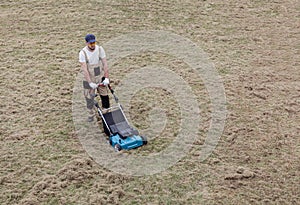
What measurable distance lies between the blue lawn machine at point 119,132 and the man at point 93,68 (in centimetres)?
30

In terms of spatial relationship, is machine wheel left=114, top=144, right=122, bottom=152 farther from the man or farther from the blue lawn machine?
the man

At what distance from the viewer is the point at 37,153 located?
23.6 feet

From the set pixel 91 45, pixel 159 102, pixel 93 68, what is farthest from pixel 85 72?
pixel 159 102

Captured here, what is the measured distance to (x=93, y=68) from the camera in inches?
289

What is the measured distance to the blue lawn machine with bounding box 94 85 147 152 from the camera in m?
7.12

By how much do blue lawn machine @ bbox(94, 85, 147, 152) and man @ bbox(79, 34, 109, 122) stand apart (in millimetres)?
300

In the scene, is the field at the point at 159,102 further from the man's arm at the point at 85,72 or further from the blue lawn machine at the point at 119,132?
the man's arm at the point at 85,72

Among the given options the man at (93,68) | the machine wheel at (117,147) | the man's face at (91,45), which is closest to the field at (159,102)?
the machine wheel at (117,147)

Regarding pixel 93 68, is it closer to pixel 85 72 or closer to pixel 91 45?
pixel 85 72

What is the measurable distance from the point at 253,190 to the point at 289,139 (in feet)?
5.56

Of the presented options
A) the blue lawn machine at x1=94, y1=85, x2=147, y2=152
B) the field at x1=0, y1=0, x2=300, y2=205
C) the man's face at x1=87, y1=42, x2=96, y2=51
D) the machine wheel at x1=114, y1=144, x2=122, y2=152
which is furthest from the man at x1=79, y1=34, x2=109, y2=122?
the machine wheel at x1=114, y1=144, x2=122, y2=152

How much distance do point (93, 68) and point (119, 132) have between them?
1254 millimetres

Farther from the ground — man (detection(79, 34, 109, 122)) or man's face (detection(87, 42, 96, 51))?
man's face (detection(87, 42, 96, 51))

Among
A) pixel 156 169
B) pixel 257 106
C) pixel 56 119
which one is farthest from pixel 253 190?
pixel 56 119
